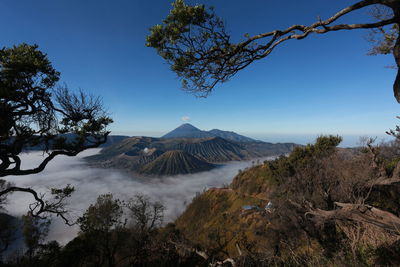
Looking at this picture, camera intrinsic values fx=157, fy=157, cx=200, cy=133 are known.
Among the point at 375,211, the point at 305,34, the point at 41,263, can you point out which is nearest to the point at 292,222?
the point at 375,211

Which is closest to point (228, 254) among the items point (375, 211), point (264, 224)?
point (264, 224)

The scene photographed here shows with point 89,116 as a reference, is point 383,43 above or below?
above

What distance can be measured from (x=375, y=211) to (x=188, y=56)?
878 centimetres

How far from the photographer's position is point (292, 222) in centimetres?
1496

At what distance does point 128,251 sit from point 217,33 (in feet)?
95.3

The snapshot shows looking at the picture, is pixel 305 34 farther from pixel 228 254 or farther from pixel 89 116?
pixel 228 254

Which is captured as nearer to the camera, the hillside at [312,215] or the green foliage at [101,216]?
the hillside at [312,215]

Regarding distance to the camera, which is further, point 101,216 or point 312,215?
point 101,216

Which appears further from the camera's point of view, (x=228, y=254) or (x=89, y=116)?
(x=228, y=254)

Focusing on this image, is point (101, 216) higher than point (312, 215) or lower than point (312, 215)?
lower

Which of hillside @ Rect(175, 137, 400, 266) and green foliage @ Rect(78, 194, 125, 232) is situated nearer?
hillside @ Rect(175, 137, 400, 266)

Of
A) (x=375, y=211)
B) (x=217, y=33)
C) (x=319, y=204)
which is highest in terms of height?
(x=217, y=33)

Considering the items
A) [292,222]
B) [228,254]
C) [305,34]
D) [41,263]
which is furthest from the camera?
[228,254]

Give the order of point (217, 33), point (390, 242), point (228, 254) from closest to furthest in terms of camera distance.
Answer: point (390, 242) → point (217, 33) → point (228, 254)
